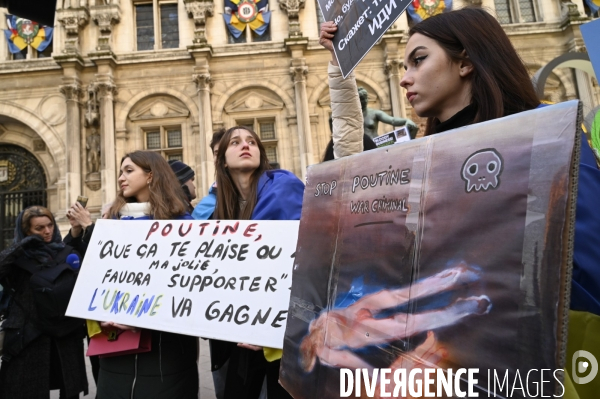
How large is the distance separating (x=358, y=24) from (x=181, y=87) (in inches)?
536

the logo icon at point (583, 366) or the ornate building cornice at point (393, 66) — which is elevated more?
the ornate building cornice at point (393, 66)

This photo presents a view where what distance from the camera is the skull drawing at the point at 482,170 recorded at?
905 millimetres

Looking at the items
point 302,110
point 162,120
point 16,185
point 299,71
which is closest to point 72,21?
point 162,120

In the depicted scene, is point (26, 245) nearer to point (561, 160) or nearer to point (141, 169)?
point (141, 169)

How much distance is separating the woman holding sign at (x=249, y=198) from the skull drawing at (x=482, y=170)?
1489mm

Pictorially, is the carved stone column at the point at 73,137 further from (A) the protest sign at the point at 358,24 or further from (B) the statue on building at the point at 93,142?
(A) the protest sign at the point at 358,24

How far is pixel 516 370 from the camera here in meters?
0.78

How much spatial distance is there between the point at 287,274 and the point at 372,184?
92 centimetres

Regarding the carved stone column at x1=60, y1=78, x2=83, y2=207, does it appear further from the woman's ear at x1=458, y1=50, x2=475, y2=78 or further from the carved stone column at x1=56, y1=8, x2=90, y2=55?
the woman's ear at x1=458, y1=50, x2=475, y2=78

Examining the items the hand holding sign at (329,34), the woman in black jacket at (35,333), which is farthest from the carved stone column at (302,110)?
the hand holding sign at (329,34)

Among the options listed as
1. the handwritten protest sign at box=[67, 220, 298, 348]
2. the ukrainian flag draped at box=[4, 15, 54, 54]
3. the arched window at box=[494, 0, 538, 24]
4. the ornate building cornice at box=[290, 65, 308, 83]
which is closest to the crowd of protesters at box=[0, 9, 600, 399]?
the handwritten protest sign at box=[67, 220, 298, 348]

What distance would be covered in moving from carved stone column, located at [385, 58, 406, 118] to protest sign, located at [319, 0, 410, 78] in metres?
12.3

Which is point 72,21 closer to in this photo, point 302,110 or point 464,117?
point 302,110

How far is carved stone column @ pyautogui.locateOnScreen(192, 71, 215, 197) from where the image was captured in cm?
1349
